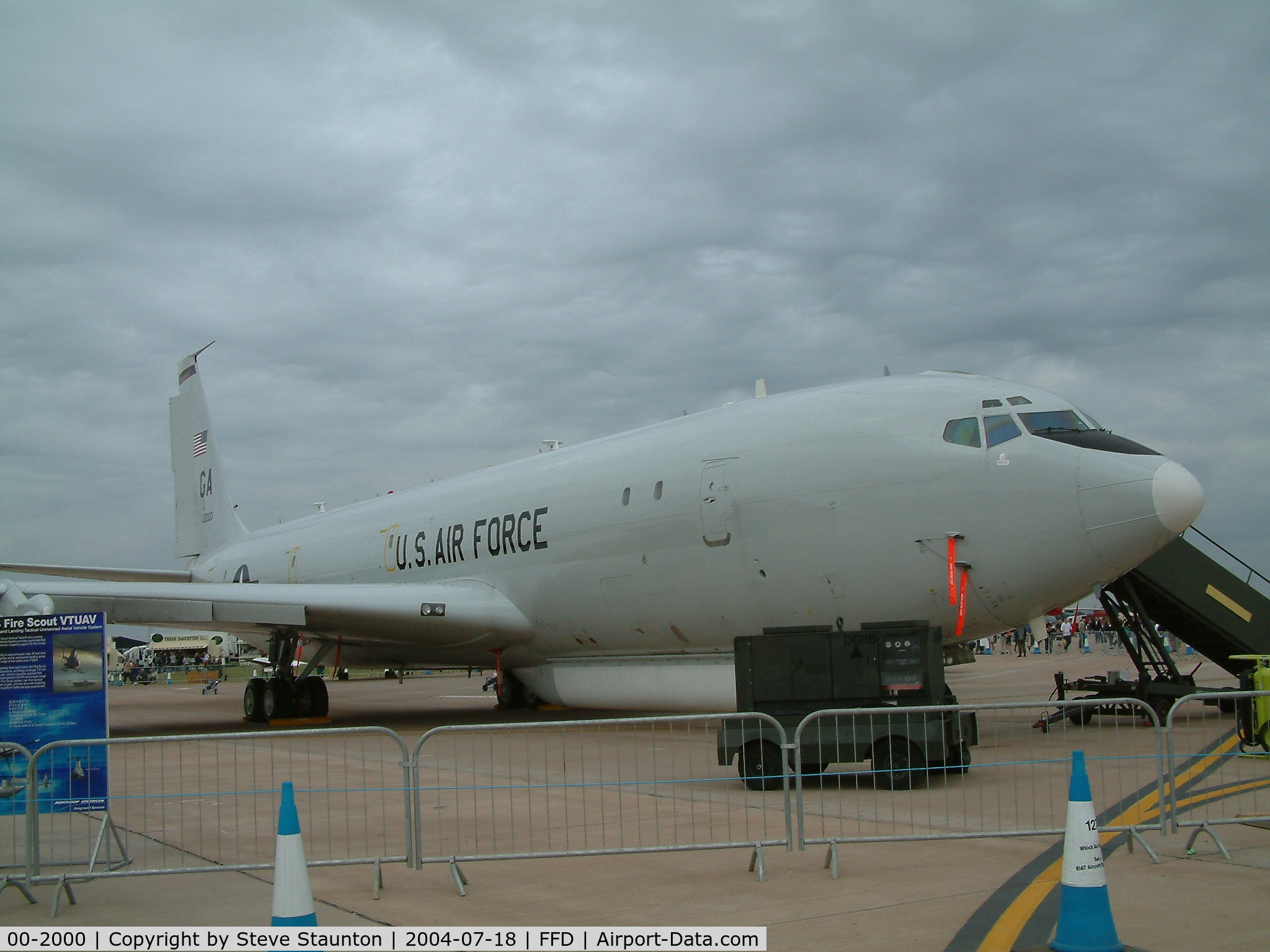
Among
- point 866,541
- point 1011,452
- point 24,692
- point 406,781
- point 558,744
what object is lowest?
point 558,744

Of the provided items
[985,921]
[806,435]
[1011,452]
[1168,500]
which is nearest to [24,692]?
[985,921]

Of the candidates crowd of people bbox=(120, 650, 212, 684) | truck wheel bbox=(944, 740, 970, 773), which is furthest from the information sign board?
crowd of people bbox=(120, 650, 212, 684)

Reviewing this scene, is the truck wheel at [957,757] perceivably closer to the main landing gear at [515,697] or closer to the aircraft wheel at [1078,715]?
the aircraft wheel at [1078,715]

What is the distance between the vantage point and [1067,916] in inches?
186

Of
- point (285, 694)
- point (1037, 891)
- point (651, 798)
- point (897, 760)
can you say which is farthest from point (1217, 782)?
point (285, 694)

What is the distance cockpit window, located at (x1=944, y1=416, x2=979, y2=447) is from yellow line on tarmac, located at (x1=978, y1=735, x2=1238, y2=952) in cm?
368

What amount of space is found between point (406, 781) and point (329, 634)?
11815 mm

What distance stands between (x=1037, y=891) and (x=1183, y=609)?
10.5 metres

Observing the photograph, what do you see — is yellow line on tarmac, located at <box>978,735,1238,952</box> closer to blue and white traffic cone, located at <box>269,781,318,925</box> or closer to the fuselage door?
blue and white traffic cone, located at <box>269,781,318,925</box>

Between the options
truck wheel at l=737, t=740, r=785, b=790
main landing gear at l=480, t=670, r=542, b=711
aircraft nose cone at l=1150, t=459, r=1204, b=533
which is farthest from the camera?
main landing gear at l=480, t=670, r=542, b=711

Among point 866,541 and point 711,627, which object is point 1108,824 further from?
point 711,627

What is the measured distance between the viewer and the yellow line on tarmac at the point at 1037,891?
484 centimetres

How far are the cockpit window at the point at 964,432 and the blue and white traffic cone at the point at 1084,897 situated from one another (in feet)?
21.7

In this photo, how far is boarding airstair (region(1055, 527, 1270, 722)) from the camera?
47.3 feet
